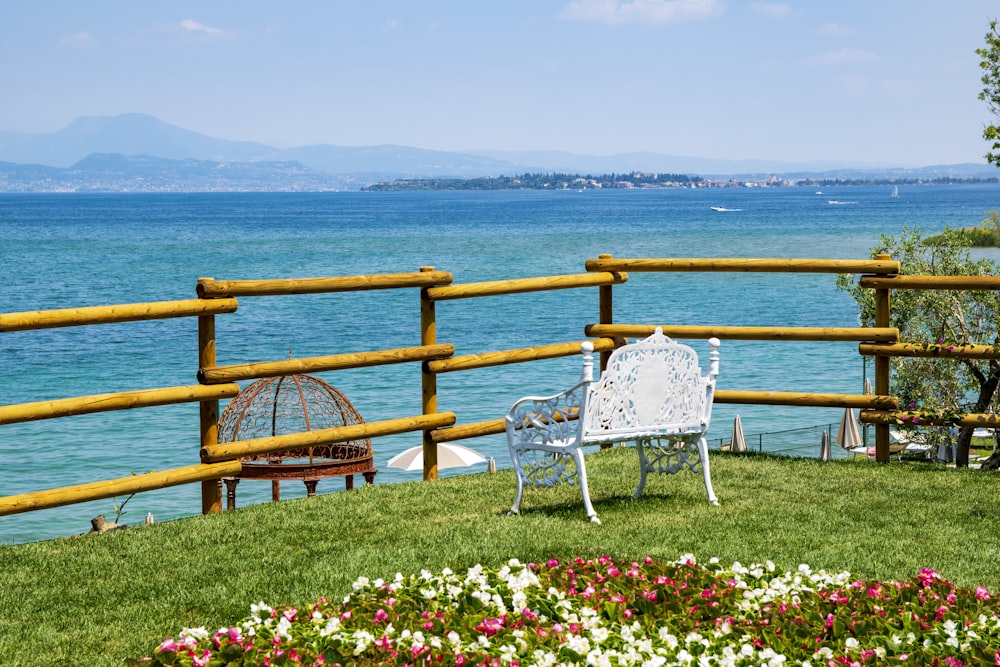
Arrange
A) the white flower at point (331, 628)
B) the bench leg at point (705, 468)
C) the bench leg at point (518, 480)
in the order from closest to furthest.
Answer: the white flower at point (331, 628) → the bench leg at point (518, 480) → the bench leg at point (705, 468)

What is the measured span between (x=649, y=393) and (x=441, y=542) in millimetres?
1429

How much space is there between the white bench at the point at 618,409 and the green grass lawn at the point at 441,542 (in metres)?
0.35

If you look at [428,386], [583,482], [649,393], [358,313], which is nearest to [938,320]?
[428,386]

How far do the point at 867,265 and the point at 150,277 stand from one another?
65.7 meters

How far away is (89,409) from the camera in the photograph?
635cm

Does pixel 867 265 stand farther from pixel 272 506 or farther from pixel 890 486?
pixel 272 506

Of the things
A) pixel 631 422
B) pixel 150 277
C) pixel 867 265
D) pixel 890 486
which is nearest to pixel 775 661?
pixel 631 422

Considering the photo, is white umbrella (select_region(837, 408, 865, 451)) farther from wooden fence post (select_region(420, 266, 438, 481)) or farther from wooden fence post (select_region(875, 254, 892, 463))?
wooden fence post (select_region(420, 266, 438, 481))

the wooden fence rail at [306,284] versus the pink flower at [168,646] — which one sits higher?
the wooden fence rail at [306,284]

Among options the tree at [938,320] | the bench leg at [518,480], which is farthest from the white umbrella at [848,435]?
the bench leg at [518,480]

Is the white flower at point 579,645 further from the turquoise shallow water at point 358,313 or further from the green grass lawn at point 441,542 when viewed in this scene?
the turquoise shallow water at point 358,313

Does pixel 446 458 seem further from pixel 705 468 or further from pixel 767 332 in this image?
pixel 705 468

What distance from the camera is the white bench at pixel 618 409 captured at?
6.33 meters

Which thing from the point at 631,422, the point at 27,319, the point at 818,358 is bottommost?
the point at 818,358
